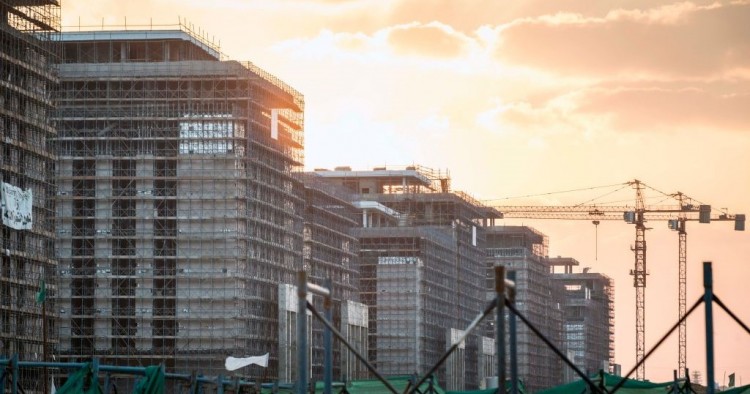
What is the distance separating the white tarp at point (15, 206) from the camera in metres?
107

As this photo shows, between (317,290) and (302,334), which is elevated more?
(317,290)

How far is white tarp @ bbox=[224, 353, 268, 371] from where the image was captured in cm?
12147

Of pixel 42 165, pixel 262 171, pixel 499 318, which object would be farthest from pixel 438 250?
pixel 499 318

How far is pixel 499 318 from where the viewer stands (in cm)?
3150

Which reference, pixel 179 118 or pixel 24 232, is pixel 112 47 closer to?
pixel 179 118

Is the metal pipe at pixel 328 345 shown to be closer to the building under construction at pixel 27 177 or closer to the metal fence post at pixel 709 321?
the metal fence post at pixel 709 321

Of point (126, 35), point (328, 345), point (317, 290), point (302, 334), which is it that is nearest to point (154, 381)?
point (328, 345)

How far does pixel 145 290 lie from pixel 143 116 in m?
14.0

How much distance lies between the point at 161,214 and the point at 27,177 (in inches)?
825

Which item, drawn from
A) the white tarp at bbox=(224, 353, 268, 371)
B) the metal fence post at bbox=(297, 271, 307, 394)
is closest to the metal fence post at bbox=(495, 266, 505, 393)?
the metal fence post at bbox=(297, 271, 307, 394)

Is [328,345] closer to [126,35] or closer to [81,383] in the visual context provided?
[81,383]

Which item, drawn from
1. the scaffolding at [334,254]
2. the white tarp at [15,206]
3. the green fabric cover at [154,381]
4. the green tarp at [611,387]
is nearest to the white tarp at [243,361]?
the white tarp at [15,206]

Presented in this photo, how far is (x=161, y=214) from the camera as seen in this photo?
13138 cm

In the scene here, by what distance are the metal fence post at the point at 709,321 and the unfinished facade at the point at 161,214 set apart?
91.6m
